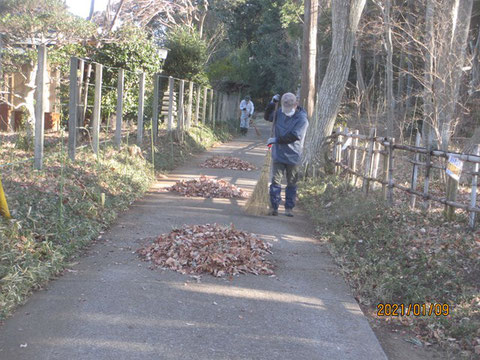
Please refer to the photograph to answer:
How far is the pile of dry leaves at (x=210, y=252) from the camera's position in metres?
5.88

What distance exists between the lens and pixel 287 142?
887 centimetres

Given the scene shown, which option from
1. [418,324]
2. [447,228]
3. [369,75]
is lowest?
[418,324]

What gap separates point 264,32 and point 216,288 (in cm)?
3534

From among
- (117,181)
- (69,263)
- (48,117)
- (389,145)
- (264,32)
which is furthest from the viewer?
(264,32)

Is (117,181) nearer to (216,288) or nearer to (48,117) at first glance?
(216,288)

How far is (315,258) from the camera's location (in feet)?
22.4

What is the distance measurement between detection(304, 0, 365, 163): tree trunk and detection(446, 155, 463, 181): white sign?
6.09 meters

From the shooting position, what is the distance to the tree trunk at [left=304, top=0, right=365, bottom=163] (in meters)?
12.9

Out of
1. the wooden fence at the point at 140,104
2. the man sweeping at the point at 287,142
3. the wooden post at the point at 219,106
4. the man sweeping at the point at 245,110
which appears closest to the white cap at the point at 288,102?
the man sweeping at the point at 287,142

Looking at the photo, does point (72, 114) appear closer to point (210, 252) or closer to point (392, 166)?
point (210, 252)

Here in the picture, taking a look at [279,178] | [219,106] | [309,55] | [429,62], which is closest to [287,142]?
[279,178]

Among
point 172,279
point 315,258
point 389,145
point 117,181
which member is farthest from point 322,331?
point 117,181
